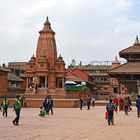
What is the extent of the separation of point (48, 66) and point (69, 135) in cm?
3946

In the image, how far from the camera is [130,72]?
55438 millimetres

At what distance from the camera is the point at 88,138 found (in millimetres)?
13680

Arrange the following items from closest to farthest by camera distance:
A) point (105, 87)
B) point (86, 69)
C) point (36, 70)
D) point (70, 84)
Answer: point (36, 70) < point (70, 84) < point (105, 87) < point (86, 69)

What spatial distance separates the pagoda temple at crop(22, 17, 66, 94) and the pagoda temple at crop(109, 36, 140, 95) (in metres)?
7.63


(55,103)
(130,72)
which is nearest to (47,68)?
(130,72)

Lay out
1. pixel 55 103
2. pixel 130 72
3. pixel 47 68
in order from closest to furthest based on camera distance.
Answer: pixel 55 103 → pixel 47 68 → pixel 130 72

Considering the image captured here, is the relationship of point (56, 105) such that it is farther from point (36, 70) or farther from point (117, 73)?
point (117, 73)

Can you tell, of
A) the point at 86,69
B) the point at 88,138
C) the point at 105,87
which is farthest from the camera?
the point at 86,69

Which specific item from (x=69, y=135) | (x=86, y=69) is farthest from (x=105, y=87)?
(x=69, y=135)

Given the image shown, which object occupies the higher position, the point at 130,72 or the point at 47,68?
the point at 47,68

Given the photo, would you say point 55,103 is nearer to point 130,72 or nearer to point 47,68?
point 47,68

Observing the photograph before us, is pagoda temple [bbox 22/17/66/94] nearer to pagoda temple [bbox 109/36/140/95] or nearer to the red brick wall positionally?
pagoda temple [bbox 109/36/140/95]

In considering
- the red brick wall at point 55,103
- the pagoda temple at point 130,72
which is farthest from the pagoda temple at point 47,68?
the red brick wall at point 55,103

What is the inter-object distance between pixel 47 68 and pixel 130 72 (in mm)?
12073
